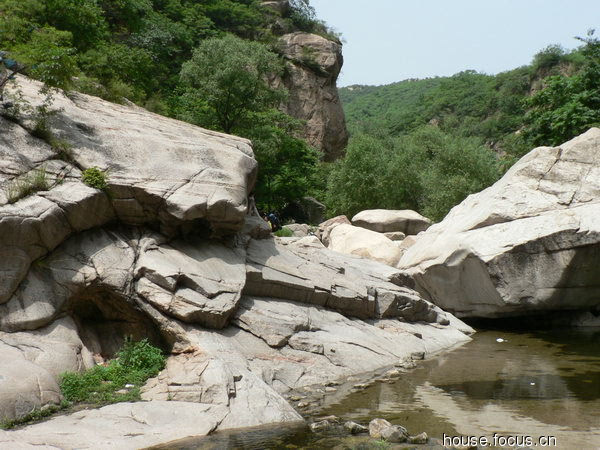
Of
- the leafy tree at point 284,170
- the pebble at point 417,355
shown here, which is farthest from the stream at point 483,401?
the leafy tree at point 284,170

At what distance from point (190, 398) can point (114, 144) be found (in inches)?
256

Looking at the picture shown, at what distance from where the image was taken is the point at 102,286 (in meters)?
12.5

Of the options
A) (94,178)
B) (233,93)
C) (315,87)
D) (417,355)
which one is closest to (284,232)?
(233,93)

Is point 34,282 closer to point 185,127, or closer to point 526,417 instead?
point 185,127

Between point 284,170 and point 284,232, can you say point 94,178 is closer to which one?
point 284,232

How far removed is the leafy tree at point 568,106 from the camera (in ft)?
92.7

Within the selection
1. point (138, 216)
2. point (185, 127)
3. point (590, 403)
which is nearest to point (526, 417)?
point (590, 403)

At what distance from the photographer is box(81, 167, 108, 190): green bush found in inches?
517

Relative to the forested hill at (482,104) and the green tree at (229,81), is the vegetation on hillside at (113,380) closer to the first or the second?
the green tree at (229,81)

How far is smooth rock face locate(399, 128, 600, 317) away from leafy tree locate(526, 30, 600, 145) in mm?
8337

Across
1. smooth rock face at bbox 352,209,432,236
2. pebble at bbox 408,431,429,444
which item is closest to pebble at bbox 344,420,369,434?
pebble at bbox 408,431,429,444

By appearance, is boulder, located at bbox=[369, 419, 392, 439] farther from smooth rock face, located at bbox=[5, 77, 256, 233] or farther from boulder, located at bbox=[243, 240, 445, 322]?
smooth rock face, located at bbox=[5, 77, 256, 233]

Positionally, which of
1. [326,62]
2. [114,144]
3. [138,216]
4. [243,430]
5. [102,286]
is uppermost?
[326,62]

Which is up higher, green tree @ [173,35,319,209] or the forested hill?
the forested hill
